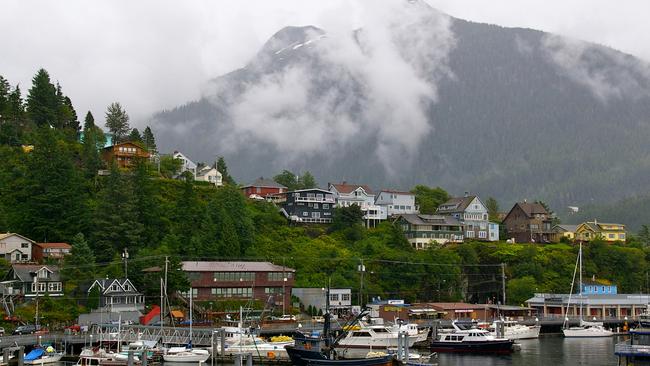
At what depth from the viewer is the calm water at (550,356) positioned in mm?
74081

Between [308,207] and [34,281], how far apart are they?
55624 mm

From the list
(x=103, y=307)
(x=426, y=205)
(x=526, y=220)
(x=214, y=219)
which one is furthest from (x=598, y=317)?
(x=103, y=307)

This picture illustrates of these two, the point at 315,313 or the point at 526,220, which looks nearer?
the point at 315,313

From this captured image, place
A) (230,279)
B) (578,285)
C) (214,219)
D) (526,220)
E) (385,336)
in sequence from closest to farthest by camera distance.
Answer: (385,336) → (230,279) → (214,219) → (578,285) → (526,220)

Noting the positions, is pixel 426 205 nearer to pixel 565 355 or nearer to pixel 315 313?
pixel 315 313

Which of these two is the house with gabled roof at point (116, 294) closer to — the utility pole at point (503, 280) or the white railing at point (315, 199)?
the white railing at point (315, 199)

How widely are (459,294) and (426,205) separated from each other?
1624 inches

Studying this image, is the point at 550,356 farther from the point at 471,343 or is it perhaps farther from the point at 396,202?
the point at 396,202

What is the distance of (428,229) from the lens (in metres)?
136

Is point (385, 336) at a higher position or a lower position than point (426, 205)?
lower

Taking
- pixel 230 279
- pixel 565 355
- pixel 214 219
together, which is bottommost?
pixel 565 355

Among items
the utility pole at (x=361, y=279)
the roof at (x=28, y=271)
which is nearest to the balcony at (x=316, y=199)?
the utility pole at (x=361, y=279)

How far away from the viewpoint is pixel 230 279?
3807 inches

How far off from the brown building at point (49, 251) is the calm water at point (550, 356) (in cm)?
4781
